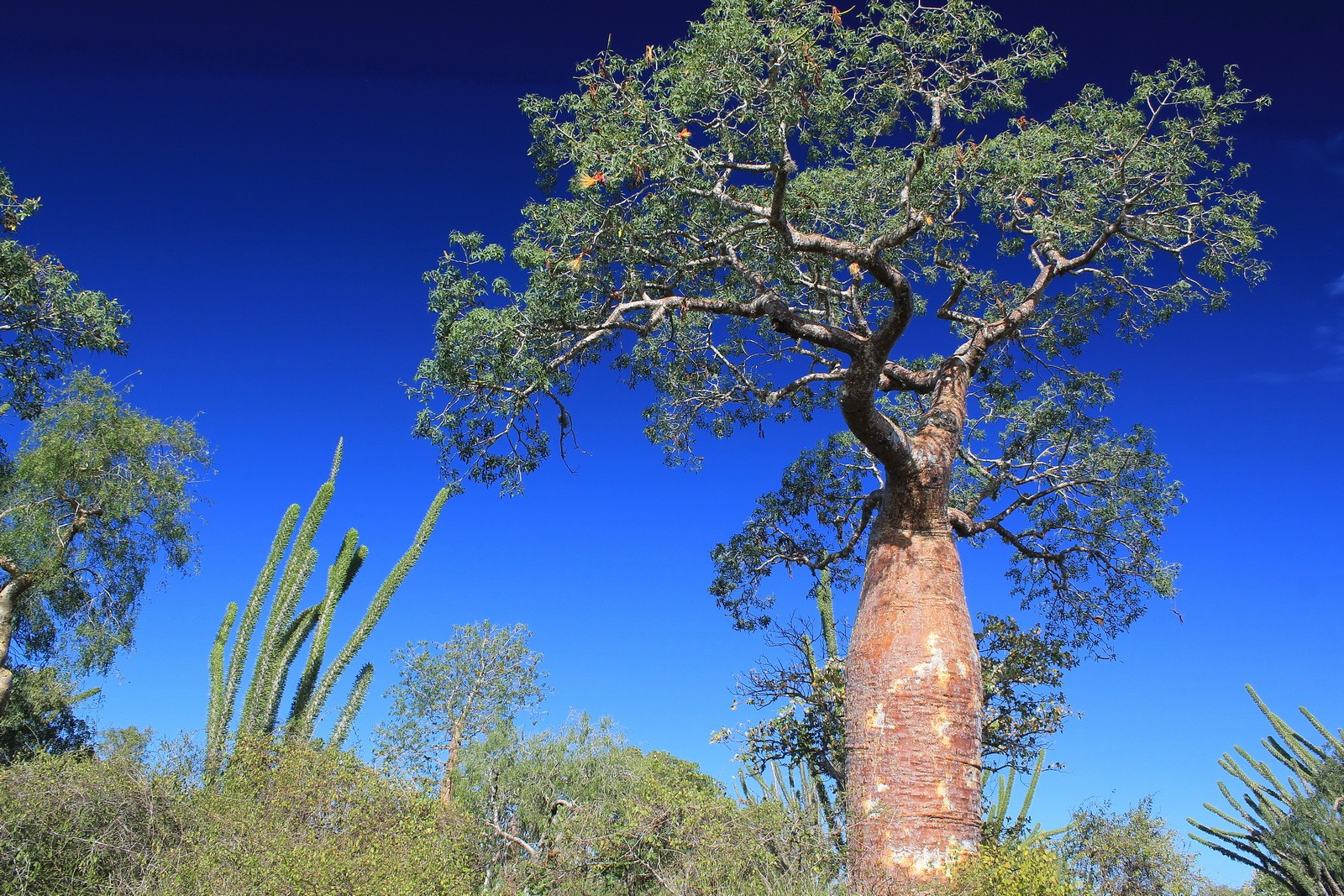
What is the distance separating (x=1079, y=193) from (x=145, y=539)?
13.7 meters

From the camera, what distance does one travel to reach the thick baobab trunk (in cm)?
731

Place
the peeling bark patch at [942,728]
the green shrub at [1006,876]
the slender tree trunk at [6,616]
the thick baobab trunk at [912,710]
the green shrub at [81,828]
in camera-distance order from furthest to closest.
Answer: the slender tree trunk at [6,616] → the green shrub at [81,828] → the peeling bark patch at [942,728] → the thick baobab trunk at [912,710] → the green shrub at [1006,876]

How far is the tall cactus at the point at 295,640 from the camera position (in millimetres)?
15812

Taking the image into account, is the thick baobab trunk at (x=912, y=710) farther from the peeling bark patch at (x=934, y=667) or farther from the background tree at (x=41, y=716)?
the background tree at (x=41, y=716)

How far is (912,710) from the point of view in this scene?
7.65 metres

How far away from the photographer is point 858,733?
7906mm

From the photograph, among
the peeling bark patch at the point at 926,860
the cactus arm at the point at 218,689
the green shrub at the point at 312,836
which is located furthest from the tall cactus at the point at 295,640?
the peeling bark patch at the point at 926,860

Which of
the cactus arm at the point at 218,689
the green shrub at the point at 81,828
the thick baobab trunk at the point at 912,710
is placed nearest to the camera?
the thick baobab trunk at the point at 912,710

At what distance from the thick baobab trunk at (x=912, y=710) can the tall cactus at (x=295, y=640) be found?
10.5m

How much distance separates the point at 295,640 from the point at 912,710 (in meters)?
12.5

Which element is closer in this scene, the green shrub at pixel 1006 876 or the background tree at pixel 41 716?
the green shrub at pixel 1006 876

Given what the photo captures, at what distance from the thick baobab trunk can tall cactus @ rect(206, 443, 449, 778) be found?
10.5 meters

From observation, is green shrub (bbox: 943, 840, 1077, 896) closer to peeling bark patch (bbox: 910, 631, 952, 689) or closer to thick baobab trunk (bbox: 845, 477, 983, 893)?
thick baobab trunk (bbox: 845, 477, 983, 893)

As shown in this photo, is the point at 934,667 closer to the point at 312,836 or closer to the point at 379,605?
the point at 312,836
